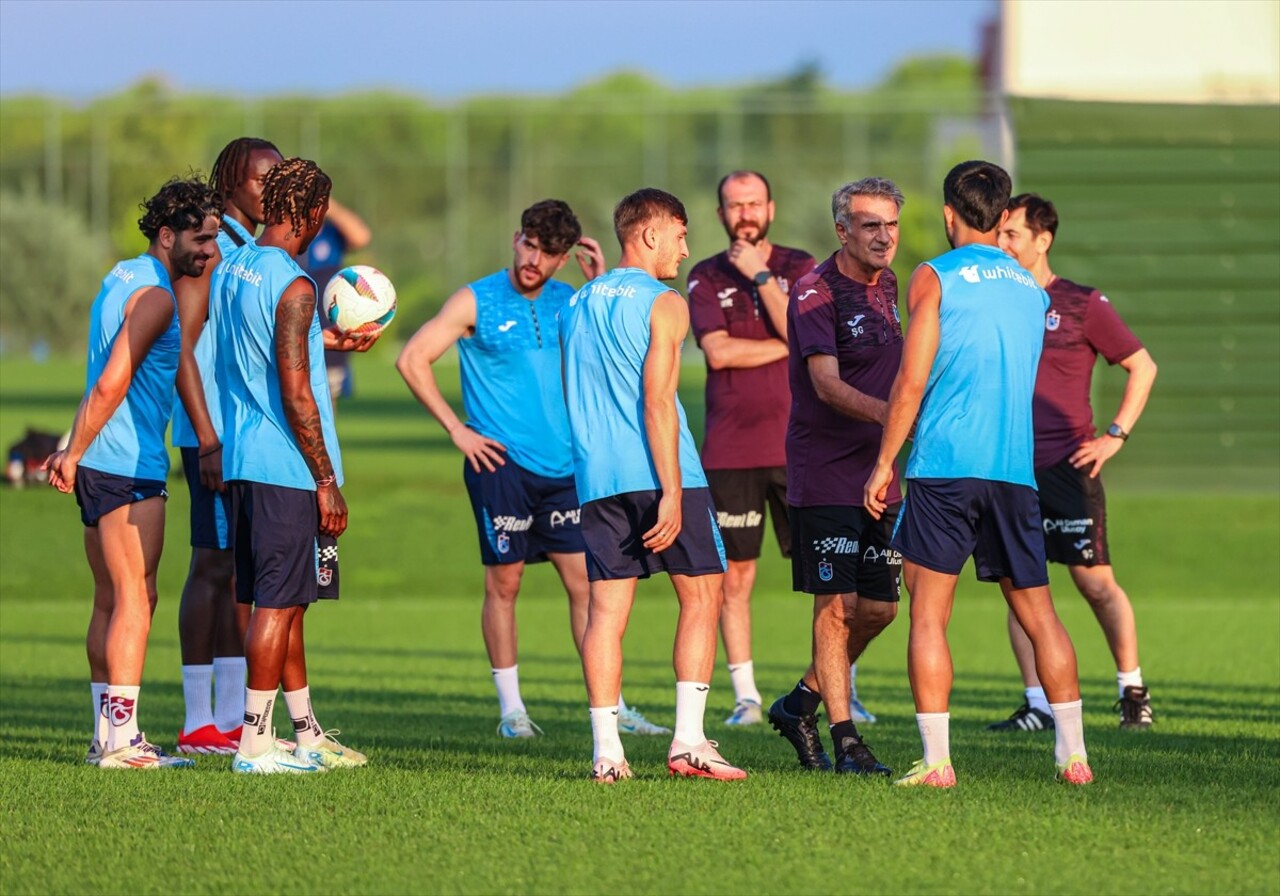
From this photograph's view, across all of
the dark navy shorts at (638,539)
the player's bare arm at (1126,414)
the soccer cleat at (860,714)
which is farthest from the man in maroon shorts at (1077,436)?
the dark navy shorts at (638,539)

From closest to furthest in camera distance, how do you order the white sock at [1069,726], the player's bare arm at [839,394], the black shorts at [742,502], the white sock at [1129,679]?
the white sock at [1069,726]
the player's bare arm at [839,394]
the white sock at [1129,679]
the black shorts at [742,502]

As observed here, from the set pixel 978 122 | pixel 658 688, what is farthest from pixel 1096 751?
pixel 978 122

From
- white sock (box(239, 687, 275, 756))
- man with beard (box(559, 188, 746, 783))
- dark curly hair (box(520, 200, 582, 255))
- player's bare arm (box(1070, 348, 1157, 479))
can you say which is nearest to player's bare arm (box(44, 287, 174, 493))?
white sock (box(239, 687, 275, 756))

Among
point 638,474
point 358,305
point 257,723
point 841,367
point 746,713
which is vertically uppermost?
point 358,305

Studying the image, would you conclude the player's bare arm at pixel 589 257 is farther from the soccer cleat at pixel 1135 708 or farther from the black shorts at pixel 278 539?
the soccer cleat at pixel 1135 708

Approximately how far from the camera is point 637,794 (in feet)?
20.5

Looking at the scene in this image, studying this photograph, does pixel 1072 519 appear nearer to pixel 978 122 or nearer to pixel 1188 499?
pixel 1188 499

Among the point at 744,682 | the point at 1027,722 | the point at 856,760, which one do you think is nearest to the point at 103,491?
the point at 856,760

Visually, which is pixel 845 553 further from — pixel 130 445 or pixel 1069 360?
pixel 130 445

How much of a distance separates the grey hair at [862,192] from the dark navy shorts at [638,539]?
122 centimetres

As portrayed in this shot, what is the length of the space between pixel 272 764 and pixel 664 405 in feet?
6.70

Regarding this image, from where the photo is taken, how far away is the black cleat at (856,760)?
6797 mm

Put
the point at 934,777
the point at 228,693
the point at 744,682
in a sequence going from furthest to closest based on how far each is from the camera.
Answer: the point at 744,682, the point at 228,693, the point at 934,777

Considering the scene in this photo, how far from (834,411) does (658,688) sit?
3864mm
